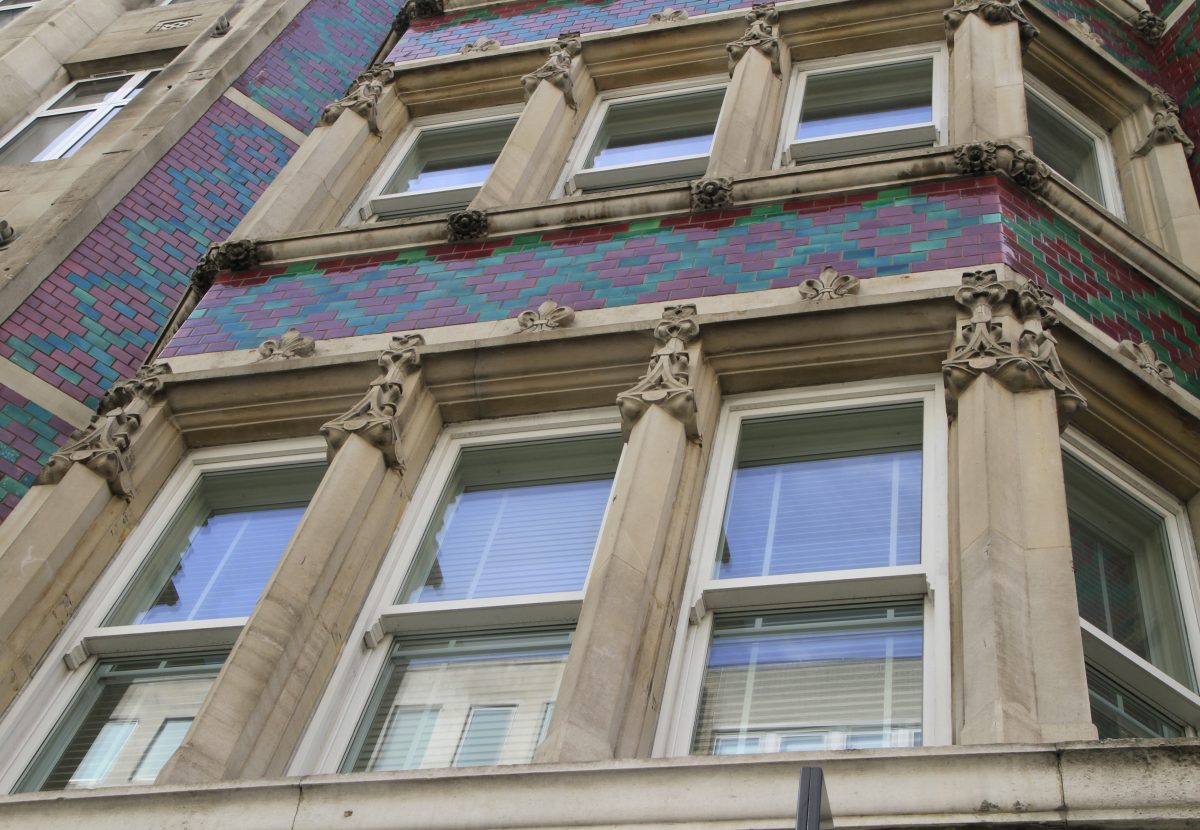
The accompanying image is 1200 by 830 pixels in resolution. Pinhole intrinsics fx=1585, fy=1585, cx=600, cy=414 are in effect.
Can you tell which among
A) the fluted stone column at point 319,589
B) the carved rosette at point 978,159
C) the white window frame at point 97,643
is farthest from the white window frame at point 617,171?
the white window frame at point 97,643

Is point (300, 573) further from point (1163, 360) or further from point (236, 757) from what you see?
point (1163, 360)

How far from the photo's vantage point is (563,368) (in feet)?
28.7

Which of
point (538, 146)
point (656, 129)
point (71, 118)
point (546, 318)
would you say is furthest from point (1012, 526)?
point (71, 118)

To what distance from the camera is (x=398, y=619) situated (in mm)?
7586

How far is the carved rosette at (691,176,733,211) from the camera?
32.2 ft

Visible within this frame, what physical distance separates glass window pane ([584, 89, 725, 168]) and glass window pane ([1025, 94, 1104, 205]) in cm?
235

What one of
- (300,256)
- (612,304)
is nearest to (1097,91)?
(612,304)

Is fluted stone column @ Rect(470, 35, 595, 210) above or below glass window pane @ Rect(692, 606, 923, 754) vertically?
above

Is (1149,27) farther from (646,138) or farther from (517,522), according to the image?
(517,522)

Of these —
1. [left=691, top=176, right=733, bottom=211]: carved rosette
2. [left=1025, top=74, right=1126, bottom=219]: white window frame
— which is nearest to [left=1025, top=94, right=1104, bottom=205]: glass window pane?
[left=1025, top=74, right=1126, bottom=219]: white window frame

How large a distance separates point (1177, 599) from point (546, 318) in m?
3.67

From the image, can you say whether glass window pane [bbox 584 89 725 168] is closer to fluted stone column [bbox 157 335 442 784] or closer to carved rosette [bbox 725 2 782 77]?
carved rosette [bbox 725 2 782 77]

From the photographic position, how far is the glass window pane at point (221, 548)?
8.26 meters

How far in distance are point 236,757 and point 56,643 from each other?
1.92 metres
